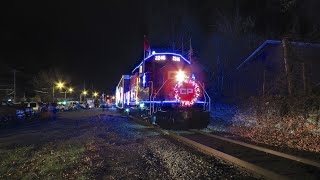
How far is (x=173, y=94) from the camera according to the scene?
1606cm

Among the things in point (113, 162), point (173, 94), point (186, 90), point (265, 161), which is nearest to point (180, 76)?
point (186, 90)

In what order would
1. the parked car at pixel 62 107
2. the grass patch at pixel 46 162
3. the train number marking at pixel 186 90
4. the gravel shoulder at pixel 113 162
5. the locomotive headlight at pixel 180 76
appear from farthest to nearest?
1. the parked car at pixel 62 107
2. the locomotive headlight at pixel 180 76
3. the train number marking at pixel 186 90
4. the grass patch at pixel 46 162
5. the gravel shoulder at pixel 113 162

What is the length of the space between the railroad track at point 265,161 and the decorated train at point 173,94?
436cm

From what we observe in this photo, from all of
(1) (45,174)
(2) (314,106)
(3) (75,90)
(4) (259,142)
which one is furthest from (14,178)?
(3) (75,90)

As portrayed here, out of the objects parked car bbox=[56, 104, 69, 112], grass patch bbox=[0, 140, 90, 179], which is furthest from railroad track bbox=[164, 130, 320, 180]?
parked car bbox=[56, 104, 69, 112]

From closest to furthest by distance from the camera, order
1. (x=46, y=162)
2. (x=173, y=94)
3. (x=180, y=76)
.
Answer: (x=46, y=162)
(x=173, y=94)
(x=180, y=76)

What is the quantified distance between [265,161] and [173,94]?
8509mm

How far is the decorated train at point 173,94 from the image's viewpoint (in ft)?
51.5

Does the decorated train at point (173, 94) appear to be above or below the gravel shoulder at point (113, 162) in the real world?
above

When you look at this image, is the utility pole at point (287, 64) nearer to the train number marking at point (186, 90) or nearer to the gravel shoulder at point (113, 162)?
the train number marking at point (186, 90)

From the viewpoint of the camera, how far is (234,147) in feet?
33.7

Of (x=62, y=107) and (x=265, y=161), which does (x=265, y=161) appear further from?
(x=62, y=107)

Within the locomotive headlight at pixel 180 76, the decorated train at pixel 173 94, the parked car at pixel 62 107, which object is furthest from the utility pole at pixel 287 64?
the parked car at pixel 62 107

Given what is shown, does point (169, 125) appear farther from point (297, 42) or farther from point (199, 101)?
point (297, 42)
